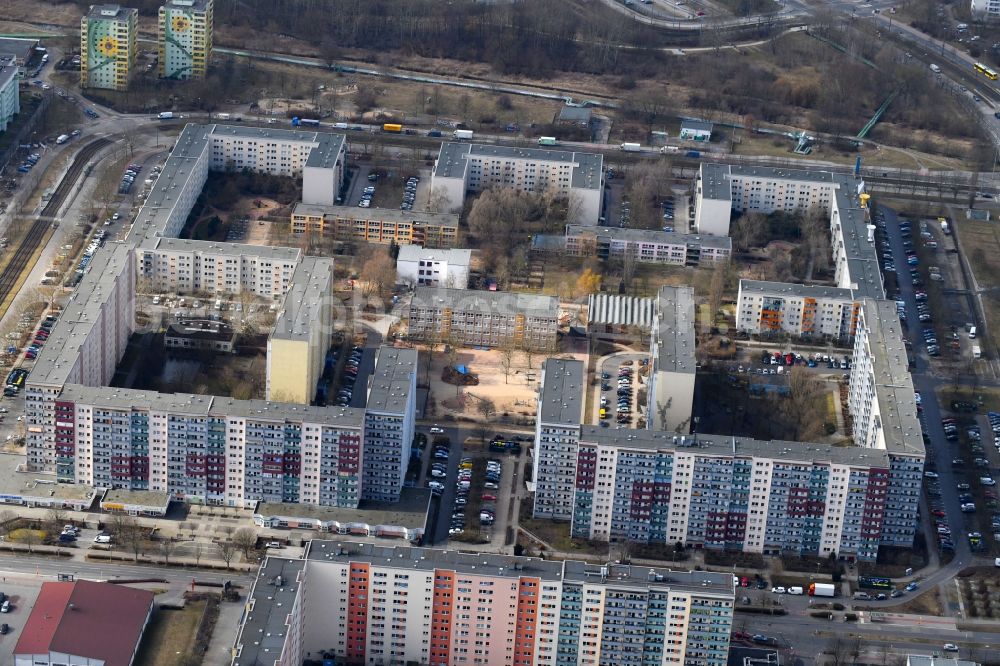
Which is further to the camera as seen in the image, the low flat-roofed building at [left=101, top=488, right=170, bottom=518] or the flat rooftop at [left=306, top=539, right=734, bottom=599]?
the low flat-roofed building at [left=101, top=488, right=170, bottom=518]

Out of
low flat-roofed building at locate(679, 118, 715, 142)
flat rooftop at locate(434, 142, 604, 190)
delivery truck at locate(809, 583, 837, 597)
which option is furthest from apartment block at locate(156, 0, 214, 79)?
delivery truck at locate(809, 583, 837, 597)

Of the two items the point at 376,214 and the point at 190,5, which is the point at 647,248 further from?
the point at 190,5

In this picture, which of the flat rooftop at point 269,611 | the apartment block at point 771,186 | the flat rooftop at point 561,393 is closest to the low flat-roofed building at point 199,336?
the flat rooftop at point 561,393

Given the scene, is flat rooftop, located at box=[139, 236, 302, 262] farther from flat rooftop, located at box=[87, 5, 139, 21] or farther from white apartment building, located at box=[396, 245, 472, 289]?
flat rooftop, located at box=[87, 5, 139, 21]

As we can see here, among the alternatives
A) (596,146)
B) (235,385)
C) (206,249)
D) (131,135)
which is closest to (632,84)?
(596,146)

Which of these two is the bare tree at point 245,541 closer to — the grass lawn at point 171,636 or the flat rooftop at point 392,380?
the grass lawn at point 171,636

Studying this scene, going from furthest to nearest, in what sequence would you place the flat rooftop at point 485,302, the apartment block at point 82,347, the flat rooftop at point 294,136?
1. the flat rooftop at point 294,136
2. the flat rooftop at point 485,302
3. the apartment block at point 82,347
